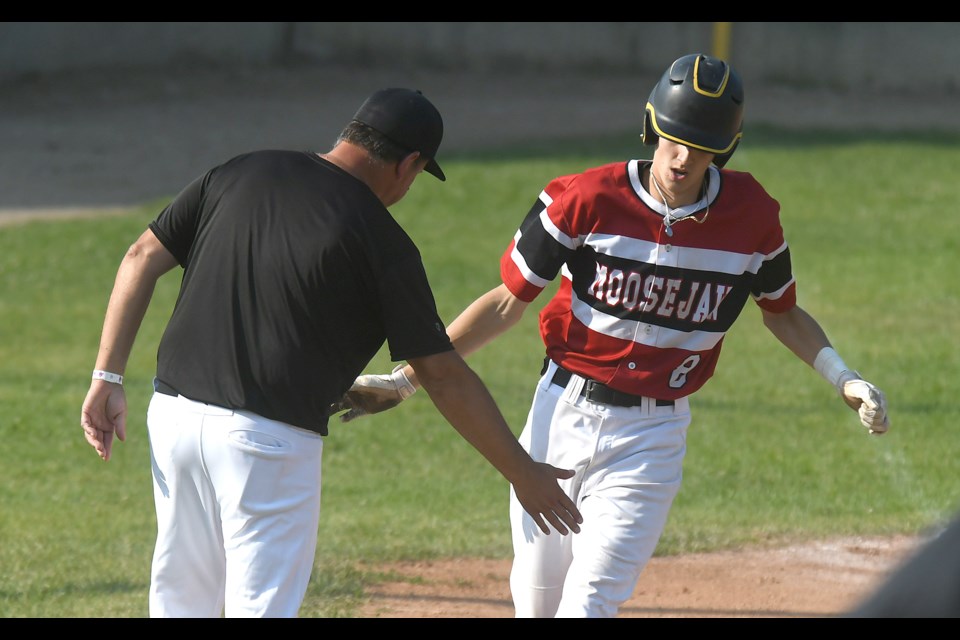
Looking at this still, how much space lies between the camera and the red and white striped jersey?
441 centimetres

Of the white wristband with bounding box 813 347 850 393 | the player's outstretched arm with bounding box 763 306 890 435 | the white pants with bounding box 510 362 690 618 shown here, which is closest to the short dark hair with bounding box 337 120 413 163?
the white pants with bounding box 510 362 690 618

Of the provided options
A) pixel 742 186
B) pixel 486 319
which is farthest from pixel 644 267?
pixel 486 319

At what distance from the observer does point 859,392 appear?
4.57 m

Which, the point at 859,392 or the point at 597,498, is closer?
the point at 597,498

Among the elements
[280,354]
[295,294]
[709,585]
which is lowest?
[709,585]

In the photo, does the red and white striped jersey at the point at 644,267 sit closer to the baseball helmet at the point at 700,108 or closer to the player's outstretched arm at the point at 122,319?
the baseball helmet at the point at 700,108

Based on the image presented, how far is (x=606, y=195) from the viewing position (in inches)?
174

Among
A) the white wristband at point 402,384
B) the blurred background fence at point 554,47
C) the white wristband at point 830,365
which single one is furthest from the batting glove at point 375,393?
the blurred background fence at point 554,47

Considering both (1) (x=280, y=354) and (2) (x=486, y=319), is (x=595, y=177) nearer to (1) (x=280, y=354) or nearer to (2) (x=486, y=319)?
(2) (x=486, y=319)

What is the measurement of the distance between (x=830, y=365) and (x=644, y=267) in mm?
Result: 831

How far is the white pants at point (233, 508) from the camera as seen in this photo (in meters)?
3.86

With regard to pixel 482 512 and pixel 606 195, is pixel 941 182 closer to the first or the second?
pixel 482 512

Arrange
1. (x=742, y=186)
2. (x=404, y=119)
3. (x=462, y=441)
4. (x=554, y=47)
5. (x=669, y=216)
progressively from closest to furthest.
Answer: (x=404, y=119), (x=669, y=216), (x=742, y=186), (x=462, y=441), (x=554, y=47)

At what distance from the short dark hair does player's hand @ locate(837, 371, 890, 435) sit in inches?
68.1
